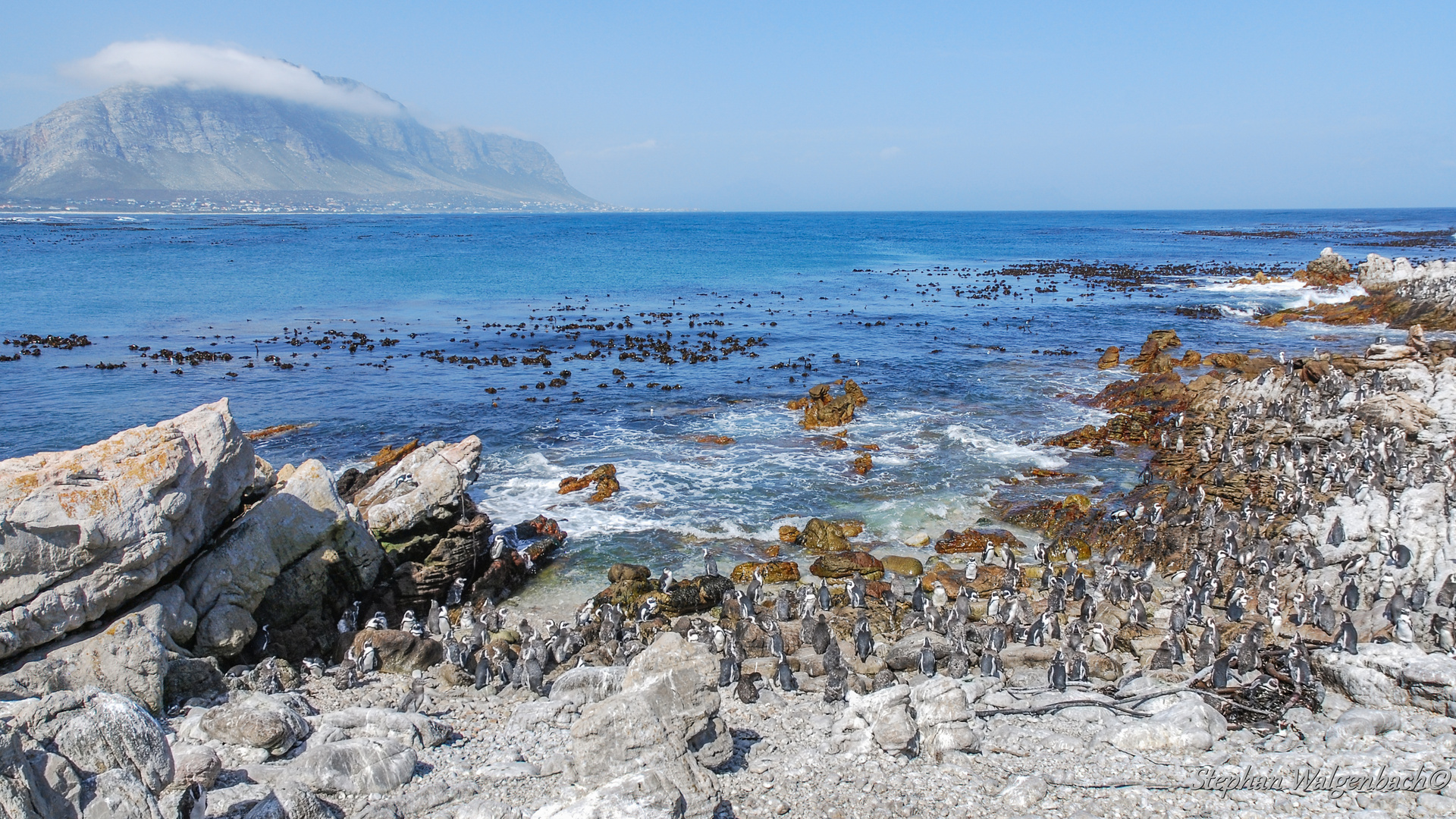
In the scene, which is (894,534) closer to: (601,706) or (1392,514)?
(1392,514)

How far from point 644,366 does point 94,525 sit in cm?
2670

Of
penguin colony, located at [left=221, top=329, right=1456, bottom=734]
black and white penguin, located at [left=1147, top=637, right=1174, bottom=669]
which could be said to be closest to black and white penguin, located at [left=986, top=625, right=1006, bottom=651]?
penguin colony, located at [left=221, top=329, right=1456, bottom=734]

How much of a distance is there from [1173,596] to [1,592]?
57.7ft

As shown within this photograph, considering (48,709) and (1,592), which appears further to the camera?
(1,592)

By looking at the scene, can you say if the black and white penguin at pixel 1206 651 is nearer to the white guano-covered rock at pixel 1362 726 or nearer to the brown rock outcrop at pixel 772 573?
the white guano-covered rock at pixel 1362 726

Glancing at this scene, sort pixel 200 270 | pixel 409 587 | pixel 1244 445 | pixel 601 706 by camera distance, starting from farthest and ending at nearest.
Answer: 1. pixel 200 270
2. pixel 1244 445
3. pixel 409 587
4. pixel 601 706

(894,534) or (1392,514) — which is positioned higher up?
(1392,514)

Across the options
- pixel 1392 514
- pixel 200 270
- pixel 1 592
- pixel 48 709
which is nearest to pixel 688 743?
pixel 48 709

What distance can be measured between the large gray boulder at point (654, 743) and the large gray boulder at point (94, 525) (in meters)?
7.06

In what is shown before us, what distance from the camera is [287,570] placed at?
13641 mm

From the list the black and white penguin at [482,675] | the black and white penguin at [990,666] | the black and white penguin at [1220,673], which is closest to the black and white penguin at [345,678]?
the black and white penguin at [482,675]

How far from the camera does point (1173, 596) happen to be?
48.6 ft

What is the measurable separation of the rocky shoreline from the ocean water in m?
2.77

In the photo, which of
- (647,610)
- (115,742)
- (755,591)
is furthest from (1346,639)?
(115,742)
